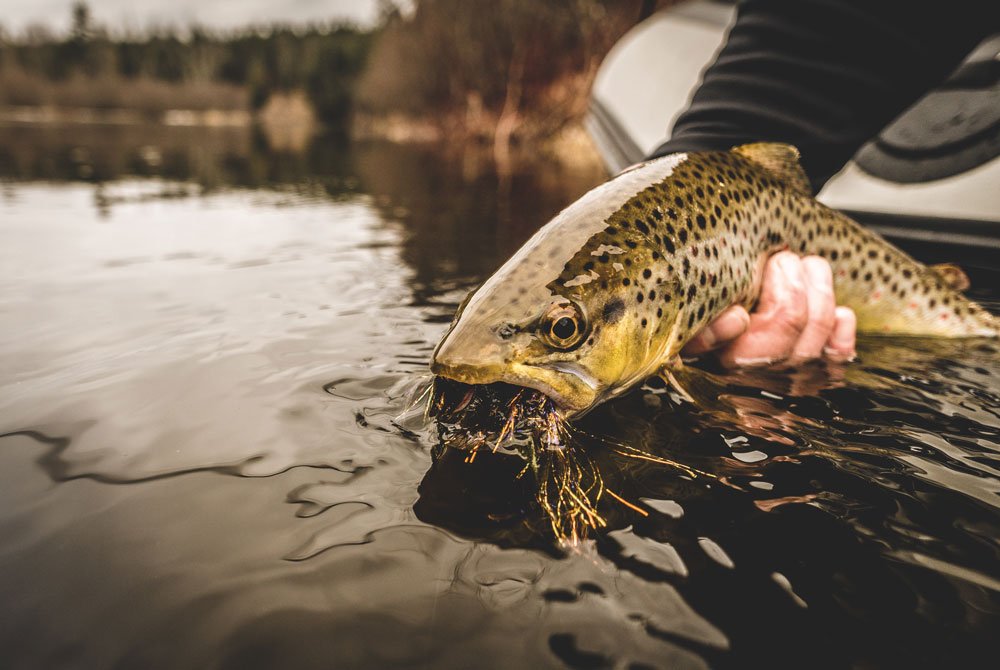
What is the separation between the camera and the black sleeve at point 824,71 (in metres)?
2.30

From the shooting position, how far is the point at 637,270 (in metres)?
1.84

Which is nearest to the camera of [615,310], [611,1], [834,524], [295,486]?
[834,524]

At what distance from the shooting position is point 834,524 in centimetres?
150

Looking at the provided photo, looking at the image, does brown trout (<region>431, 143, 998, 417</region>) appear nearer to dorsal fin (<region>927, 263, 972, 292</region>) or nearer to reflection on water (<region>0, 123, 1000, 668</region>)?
reflection on water (<region>0, 123, 1000, 668</region>)

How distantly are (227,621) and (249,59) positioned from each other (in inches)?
4759

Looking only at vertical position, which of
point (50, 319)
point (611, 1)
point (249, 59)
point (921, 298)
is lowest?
point (50, 319)

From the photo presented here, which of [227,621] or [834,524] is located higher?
[834,524]

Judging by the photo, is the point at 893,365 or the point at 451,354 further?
the point at 893,365

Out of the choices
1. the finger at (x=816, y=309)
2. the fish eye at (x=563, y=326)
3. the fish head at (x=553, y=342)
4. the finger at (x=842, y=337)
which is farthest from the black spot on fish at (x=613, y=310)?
the finger at (x=842, y=337)

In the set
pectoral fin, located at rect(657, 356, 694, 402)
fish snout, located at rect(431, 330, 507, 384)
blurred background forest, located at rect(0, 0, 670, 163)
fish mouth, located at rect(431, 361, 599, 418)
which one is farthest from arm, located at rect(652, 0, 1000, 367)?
blurred background forest, located at rect(0, 0, 670, 163)

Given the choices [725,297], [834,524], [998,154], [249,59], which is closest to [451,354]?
[834,524]

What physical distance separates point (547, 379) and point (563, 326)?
0.51 ft

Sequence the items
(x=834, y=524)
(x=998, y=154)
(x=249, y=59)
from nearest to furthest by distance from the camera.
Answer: (x=834, y=524)
(x=998, y=154)
(x=249, y=59)

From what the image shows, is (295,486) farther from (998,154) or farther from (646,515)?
(998,154)
